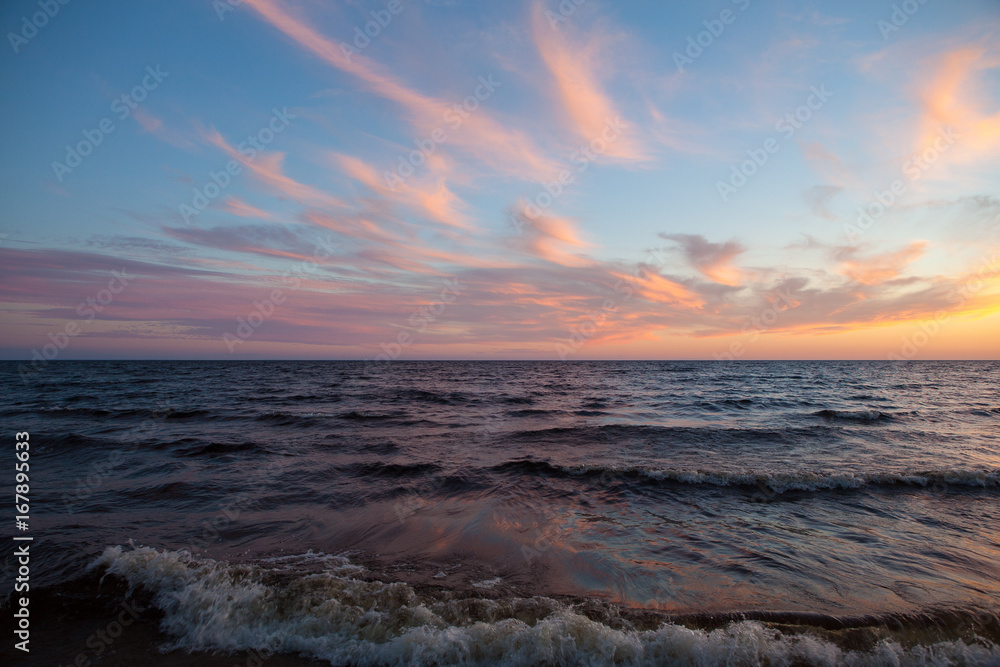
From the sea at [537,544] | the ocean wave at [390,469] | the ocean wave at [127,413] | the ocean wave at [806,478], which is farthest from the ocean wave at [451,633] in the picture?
the ocean wave at [127,413]

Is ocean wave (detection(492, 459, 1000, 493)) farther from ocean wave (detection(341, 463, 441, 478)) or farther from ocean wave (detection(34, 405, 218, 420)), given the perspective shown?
ocean wave (detection(34, 405, 218, 420))

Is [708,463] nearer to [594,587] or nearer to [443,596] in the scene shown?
[594,587]

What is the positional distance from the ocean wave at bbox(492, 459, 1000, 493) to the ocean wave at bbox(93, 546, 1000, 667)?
20.7 feet

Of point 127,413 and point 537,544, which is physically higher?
point 537,544

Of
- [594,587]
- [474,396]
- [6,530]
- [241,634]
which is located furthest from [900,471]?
[474,396]

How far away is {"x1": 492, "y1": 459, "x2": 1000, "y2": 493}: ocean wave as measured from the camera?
35.3ft

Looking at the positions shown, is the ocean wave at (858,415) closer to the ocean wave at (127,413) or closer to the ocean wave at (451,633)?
the ocean wave at (451,633)

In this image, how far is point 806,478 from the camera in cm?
1110

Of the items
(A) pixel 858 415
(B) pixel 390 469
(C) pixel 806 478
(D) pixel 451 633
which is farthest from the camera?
(A) pixel 858 415

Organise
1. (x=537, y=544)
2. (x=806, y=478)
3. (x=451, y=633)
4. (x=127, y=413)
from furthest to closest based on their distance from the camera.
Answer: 1. (x=127, y=413)
2. (x=806, y=478)
3. (x=537, y=544)
4. (x=451, y=633)

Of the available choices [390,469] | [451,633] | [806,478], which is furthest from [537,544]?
[806,478]

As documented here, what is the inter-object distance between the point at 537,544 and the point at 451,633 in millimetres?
3046

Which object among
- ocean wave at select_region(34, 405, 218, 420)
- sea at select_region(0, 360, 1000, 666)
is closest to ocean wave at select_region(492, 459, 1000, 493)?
sea at select_region(0, 360, 1000, 666)

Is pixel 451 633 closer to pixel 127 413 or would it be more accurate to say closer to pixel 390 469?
pixel 390 469
